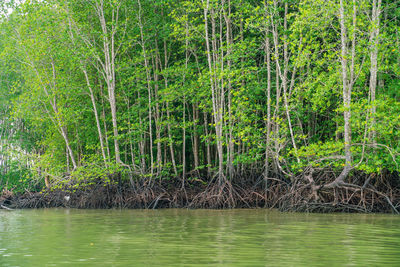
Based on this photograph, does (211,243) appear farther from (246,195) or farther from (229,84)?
(229,84)

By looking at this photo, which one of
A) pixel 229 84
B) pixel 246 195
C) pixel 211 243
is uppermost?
pixel 229 84

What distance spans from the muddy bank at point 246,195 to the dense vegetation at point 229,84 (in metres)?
0.23

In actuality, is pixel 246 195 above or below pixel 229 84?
below

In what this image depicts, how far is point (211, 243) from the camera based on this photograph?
7.70m

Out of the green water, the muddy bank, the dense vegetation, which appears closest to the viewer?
the green water

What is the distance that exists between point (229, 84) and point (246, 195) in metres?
3.30

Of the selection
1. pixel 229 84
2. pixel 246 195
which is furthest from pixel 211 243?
pixel 229 84

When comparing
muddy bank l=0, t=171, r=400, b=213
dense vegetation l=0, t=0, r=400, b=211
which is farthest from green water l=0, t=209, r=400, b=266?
dense vegetation l=0, t=0, r=400, b=211

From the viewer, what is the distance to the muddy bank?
13578 millimetres

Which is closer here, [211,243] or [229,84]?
[211,243]

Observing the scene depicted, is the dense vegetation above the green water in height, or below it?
above

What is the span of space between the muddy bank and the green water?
6.05ft

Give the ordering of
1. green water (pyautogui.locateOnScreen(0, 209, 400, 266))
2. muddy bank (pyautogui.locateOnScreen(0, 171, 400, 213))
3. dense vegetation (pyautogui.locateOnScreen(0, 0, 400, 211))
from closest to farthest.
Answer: green water (pyautogui.locateOnScreen(0, 209, 400, 266)) < dense vegetation (pyautogui.locateOnScreen(0, 0, 400, 211)) < muddy bank (pyautogui.locateOnScreen(0, 171, 400, 213))

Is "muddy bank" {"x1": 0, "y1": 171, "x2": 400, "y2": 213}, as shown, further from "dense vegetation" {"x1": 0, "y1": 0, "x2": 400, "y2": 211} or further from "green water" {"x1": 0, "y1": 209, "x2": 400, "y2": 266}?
"green water" {"x1": 0, "y1": 209, "x2": 400, "y2": 266}
